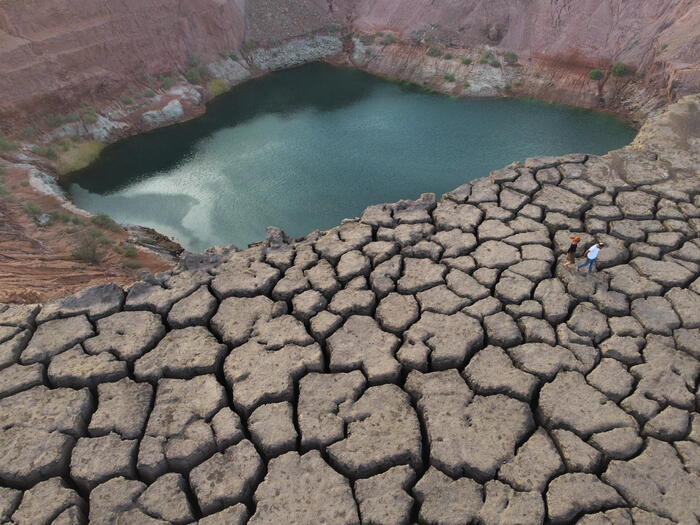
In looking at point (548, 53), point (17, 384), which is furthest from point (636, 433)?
point (548, 53)

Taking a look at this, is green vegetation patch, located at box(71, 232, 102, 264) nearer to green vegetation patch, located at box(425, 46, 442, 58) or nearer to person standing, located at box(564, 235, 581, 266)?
person standing, located at box(564, 235, 581, 266)

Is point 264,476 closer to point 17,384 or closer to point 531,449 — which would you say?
point 531,449

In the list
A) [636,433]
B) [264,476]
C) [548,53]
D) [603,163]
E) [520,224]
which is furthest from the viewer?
[548,53]

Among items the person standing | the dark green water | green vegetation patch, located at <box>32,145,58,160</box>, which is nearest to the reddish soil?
the dark green water

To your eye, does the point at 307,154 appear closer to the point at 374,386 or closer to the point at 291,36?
the point at 291,36

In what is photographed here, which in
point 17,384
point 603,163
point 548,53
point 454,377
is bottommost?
point 548,53

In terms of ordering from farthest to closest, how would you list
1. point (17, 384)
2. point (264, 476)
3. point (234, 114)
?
point (234, 114) < point (17, 384) < point (264, 476)

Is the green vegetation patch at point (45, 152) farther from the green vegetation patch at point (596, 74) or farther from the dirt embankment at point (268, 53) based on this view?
the green vegetation patch at point (596, 74)
